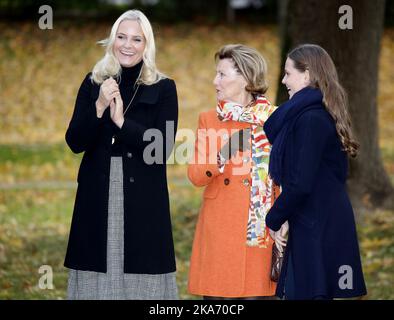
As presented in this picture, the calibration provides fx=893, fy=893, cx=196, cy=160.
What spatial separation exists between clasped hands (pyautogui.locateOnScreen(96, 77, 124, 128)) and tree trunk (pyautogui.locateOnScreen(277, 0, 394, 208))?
4548 millimetres

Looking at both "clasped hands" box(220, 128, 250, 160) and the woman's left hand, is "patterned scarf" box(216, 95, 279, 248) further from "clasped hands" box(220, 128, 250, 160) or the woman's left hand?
the woman's left hand

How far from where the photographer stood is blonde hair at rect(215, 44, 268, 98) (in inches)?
206

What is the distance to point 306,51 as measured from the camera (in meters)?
4.84

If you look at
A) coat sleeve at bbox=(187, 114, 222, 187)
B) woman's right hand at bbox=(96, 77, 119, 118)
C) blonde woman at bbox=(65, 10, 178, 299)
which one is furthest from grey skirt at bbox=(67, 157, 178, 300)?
coat sleeve at bbox=(187, 114, 222, 187)

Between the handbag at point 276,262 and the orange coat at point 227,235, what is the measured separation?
0.08 m

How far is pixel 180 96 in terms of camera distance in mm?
21234

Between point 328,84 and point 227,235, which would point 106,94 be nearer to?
point 227,235

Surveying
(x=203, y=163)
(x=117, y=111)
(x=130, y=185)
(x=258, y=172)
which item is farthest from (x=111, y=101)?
(x=258, y=172)

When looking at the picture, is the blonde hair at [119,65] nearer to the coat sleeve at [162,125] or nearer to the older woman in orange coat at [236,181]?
the coat sleeve at [162,125]

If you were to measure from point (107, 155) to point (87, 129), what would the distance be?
0.72 feet

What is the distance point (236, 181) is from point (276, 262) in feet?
1.77

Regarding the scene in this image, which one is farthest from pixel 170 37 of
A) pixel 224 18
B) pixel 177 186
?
pixel 177 186

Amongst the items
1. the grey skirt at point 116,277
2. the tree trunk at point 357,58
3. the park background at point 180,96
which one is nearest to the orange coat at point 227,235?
the grey skirt at point 116,277

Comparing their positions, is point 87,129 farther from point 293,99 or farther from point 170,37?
point 170,37
